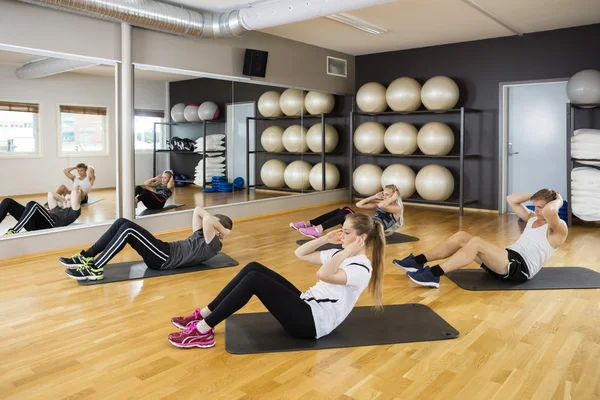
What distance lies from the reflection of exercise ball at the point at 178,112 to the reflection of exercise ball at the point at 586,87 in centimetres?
450

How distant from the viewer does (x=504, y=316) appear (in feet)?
10.2

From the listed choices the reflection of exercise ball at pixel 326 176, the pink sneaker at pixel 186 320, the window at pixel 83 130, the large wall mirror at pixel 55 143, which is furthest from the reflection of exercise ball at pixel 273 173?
the pink sneaker at pixel 186 320

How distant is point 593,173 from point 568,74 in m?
1.40

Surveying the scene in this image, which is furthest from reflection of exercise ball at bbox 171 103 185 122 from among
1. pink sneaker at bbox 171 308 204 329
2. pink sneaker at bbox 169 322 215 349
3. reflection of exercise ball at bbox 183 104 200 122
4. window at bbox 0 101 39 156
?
pink sneaker at bbox 169 322 215 349

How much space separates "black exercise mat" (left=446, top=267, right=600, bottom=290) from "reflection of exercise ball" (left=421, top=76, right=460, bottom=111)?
3.47 m

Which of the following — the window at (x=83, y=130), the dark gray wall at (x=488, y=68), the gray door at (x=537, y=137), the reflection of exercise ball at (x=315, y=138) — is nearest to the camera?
the window at (x=83, y=130)

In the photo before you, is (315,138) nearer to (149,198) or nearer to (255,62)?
(255,62)

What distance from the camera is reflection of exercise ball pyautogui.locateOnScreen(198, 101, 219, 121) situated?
20.2ft

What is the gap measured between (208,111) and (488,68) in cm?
391

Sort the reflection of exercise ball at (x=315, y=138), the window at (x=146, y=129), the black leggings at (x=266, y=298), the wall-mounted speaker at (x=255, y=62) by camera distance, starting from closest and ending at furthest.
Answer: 1. the black leggings at (x=266, y=298)
2. the window at (x=146, y=129)
3. the wall-mounted speaker at (x=255, y=62)
4. the reflection of exercise ball at (x=315, y=138)

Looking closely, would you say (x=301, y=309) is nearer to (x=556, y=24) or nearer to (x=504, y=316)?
(x=504, y=316)

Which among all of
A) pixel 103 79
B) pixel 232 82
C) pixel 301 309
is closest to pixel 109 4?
pixel 103 79

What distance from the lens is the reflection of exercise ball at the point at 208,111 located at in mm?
6155

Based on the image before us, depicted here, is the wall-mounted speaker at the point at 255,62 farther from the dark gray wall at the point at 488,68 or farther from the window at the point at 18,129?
the window at the point at 18,129
